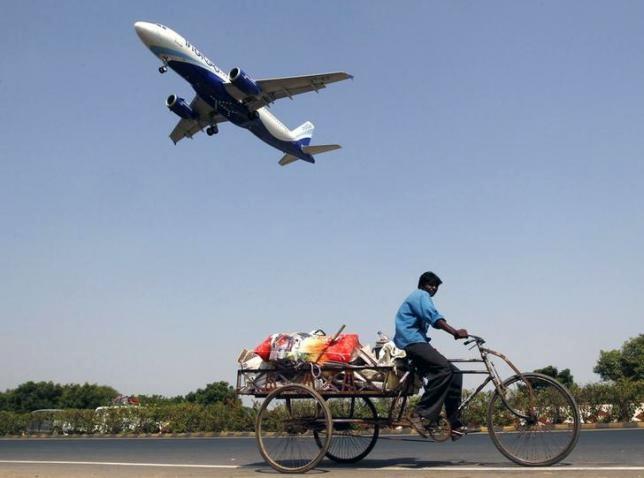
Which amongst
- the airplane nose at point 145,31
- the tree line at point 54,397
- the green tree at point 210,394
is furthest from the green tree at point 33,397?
the airplane nose at point 145,31

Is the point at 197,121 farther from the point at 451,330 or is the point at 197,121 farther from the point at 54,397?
the point at 54,397

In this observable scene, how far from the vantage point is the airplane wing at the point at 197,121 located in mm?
39531

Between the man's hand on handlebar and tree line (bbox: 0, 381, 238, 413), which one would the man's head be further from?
tree line (bbox: 0, 381, 238, 413)

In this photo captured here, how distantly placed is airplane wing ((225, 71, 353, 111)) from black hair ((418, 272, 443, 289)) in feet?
93.7

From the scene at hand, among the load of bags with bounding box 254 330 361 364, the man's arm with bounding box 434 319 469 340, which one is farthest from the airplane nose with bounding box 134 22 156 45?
the man's arm with bounding box 434 319 469 340

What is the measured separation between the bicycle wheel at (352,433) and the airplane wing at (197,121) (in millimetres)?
32087

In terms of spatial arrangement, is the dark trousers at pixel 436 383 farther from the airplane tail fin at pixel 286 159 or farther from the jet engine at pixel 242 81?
the airplane tail fin at pixel 286 159

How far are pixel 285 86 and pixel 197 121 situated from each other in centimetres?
722

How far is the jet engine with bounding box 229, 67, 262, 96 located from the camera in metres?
33.5

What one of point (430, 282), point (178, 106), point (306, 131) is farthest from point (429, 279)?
point (306, 131)

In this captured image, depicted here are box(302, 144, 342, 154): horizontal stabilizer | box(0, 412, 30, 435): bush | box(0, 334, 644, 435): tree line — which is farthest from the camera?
box(302, 144, 342, 154): horizontal stabilizer

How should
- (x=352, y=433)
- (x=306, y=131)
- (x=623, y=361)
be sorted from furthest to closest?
(x=623, y=361) < (x=306, y=131) < (x=352, y=433)

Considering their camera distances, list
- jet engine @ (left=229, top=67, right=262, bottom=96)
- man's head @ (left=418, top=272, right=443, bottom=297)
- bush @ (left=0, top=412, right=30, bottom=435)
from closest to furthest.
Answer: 1. man's head @ (left=418, top=272, right=443, bottom=297)
2. bush @ (left=0, top=412, right=30, bottom=435)
3. jet engine @ (left=229, top=67, right=262, bottom=96)

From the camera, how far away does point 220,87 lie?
34.8 metres
